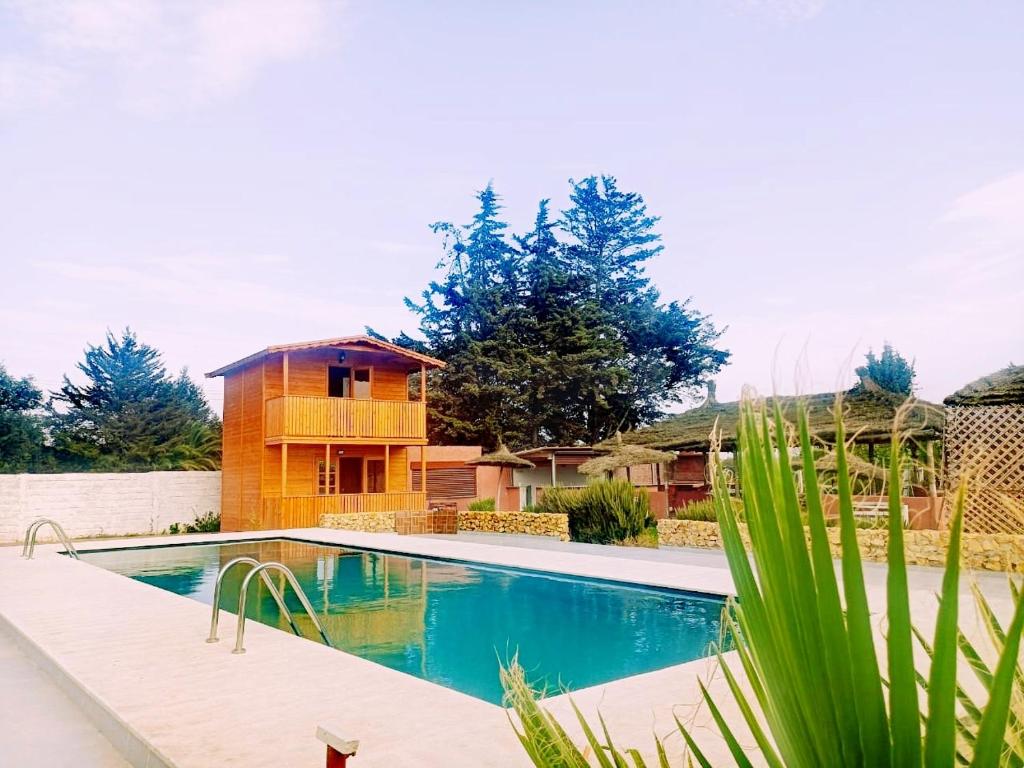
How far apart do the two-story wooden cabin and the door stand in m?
0.03

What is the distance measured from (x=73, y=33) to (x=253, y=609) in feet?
46.0

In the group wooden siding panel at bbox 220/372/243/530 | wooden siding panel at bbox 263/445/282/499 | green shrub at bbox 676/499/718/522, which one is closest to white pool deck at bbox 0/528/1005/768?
green shrub at bbox 676/499/718/522

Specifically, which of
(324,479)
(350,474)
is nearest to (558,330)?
(350,474)

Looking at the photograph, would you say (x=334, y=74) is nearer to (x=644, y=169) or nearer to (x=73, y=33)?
(x=73, y=33)

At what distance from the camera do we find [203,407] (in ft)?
134

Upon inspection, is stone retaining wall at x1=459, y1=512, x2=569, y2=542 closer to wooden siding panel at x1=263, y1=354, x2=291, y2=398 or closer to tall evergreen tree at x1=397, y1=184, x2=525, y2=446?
wooden siding panel at x1=263, y1=354, x2=291, y2=398

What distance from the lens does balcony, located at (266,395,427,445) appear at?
20844 millimetres

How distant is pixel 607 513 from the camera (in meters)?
16.3

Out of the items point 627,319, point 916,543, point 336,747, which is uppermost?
point 627,319

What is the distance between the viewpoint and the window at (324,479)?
75.0ft

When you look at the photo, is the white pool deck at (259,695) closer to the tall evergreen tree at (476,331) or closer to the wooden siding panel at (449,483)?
the wooden siding panel at (449,483)

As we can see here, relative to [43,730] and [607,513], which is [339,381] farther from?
[43,730]

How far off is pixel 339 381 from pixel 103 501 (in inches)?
284

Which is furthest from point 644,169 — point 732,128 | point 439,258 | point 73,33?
point 73,33
